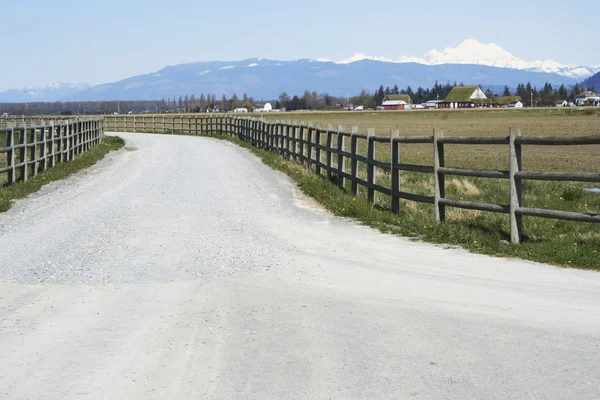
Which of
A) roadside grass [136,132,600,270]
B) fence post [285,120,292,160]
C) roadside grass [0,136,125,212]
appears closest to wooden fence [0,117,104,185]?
roadside grass [0,136,125,212]

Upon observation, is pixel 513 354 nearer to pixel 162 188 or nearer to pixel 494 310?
pixel 494 310

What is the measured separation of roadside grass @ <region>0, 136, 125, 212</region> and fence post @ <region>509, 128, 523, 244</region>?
985cm

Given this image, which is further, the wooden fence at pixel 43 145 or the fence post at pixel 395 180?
the wooden fence at pixel 43 145

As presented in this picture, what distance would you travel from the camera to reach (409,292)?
27.4ft

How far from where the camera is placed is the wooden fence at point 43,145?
65.6 feet

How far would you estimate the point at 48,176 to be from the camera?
72.2 feet

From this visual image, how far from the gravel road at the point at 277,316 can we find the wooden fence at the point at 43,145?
7033 millimetres

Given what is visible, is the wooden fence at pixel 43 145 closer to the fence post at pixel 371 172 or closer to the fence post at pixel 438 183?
the fence post at pixel 371 172

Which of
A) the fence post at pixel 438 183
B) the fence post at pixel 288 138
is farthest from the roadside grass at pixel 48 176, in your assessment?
the fence post at pixel 438 183

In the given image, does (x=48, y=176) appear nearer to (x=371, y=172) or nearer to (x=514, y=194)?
(x=371, y=172)

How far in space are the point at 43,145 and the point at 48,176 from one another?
1.79m

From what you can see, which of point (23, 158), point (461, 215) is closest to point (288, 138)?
point (23, 158)

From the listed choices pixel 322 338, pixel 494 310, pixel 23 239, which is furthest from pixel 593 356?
pixel 23 239

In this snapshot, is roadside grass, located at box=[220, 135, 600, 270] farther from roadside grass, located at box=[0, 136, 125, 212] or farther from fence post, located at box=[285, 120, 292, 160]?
fence post, located at box=[285, 120, 292, 160]
